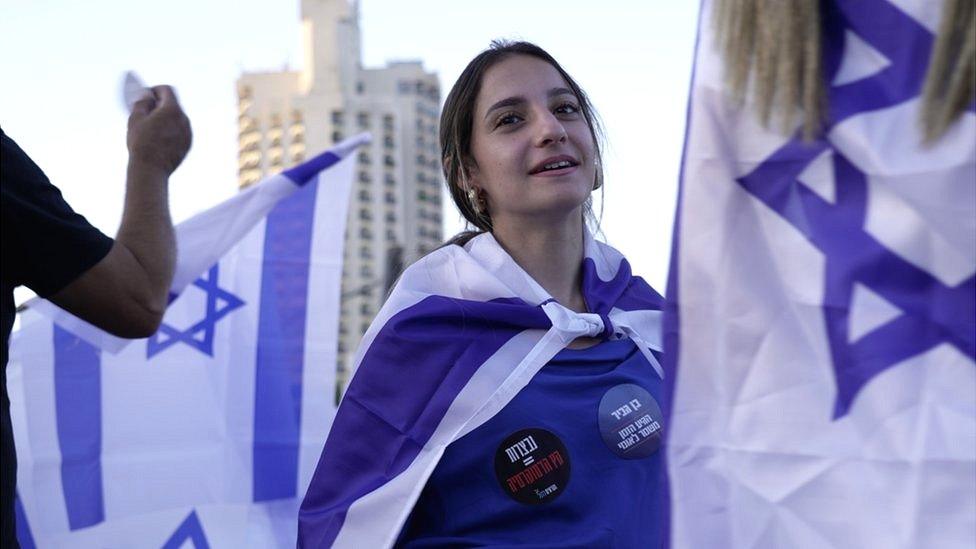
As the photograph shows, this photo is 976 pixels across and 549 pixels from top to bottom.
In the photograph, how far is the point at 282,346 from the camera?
6754mm

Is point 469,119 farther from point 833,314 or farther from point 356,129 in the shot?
point 356,129

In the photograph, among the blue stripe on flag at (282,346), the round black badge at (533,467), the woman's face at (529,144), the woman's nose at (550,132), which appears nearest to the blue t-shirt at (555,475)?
the round black badge at (533,467)

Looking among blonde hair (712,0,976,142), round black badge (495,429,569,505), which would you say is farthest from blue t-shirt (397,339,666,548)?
blonde hair (712,0,976,142)

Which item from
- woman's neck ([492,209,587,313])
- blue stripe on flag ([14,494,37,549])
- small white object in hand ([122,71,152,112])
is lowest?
blue stripe on flag ([14,494,37,549])

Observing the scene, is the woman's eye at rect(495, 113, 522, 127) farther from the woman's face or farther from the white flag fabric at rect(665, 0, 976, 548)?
the white flag fabric at rect(665, 0, 976, 548)

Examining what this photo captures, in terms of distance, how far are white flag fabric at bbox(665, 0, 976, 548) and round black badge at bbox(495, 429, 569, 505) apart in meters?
1.34

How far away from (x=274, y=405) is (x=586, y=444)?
2.70 metres

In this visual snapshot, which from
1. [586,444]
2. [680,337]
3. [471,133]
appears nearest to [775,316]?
[680,337]

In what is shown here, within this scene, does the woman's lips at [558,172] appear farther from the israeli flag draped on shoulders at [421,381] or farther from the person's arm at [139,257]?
the person's arm at [139,257]

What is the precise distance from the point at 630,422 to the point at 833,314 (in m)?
1.64

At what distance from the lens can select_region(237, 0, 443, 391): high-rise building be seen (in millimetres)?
110562

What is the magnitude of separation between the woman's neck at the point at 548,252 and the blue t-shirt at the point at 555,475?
0.34 metres

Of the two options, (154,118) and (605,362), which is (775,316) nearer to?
(154,118)

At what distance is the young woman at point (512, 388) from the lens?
13.2ft
